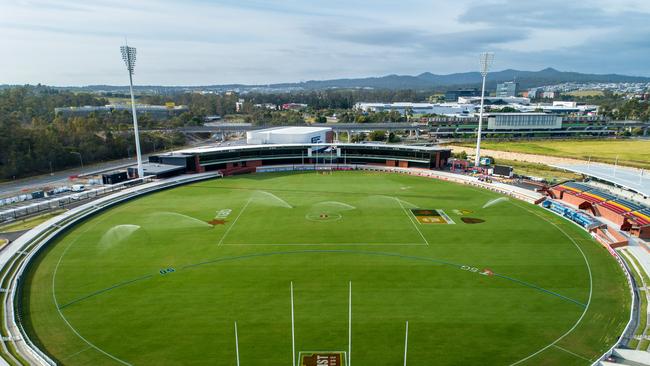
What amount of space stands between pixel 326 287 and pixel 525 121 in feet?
525

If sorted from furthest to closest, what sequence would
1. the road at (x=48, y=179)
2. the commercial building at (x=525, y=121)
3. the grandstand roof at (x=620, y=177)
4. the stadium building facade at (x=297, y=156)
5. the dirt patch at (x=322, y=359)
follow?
the commercial building at (x=525, y=121)
the stadium building facade at (x=297, y=156)
the road at (x=48, y=179)
the grandstand roof at (x=620, y=177)
the dirt patch at (x=322, y=359)

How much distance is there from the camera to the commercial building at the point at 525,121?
164125 millimetres

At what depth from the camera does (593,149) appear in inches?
4904

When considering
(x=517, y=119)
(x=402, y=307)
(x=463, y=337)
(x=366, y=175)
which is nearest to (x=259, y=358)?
(x=402, y=307)

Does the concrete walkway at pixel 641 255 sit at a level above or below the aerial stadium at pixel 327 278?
above

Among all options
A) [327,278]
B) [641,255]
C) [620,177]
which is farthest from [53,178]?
[620,177]

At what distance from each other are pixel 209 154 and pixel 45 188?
32.4 meters

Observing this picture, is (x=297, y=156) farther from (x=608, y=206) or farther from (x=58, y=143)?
(x=608, y=206)

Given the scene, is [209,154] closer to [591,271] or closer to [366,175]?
[366,175]

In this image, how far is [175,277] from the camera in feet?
125

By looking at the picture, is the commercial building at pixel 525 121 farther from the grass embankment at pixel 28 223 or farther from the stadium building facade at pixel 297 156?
the grass embankment at pixel 28 223

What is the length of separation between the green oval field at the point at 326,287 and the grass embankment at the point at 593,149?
63459 millimetres

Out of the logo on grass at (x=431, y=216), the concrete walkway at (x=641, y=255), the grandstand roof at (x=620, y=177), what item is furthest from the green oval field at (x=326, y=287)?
the grandstand roof at (x=620, y=177)

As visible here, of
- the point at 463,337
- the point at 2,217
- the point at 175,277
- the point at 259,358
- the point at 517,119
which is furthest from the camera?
the point at 517,119
